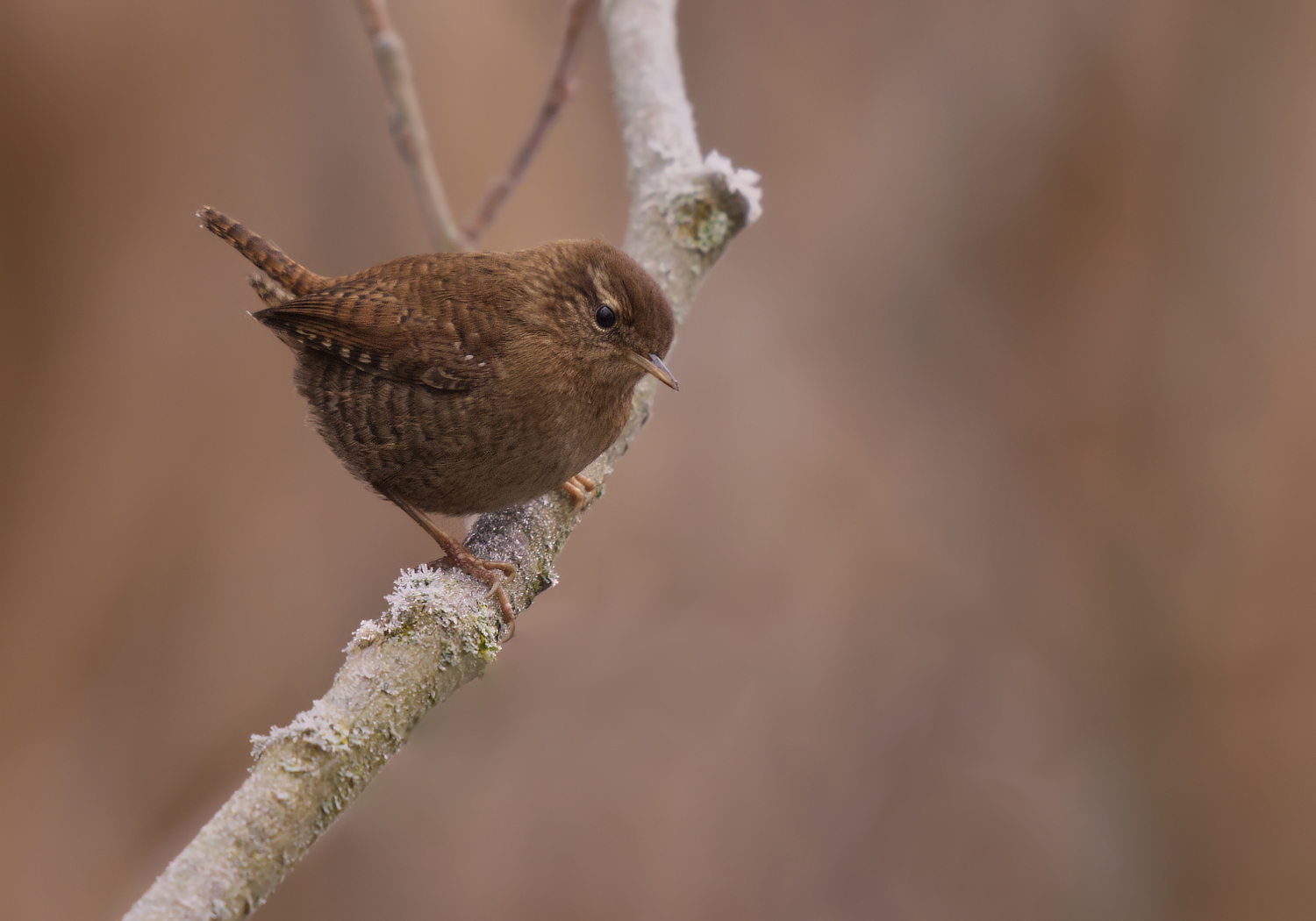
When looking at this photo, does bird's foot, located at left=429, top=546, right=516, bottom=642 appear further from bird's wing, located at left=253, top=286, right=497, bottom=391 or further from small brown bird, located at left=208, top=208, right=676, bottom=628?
bird's wing, located at left=253, top=286, right=497, bottom=391

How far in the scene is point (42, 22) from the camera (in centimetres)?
371

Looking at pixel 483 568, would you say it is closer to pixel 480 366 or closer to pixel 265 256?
pixel 480 366

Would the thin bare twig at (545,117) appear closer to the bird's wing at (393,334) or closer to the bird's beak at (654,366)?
the bird's wing at (393,334)

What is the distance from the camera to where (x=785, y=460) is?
Result: 4.77 meters

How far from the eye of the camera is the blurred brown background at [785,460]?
3975 millimetres

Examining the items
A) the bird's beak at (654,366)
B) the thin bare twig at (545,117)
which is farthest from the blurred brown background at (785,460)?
the bird's beak at (654,366)

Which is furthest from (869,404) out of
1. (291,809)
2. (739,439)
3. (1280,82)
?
(291,809)

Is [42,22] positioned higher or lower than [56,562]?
higher

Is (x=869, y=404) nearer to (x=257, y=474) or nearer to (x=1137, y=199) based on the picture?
(x=1137, y=199)

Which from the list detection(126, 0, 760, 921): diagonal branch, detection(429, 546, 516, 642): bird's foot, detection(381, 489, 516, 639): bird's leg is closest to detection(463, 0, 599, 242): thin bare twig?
detection(126, 0, 760, 921): diagonal branch

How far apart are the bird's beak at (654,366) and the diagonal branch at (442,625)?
288mm

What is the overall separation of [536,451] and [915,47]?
373 centimetres

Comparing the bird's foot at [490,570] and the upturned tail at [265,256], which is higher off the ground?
the upturned tail at [265,256]

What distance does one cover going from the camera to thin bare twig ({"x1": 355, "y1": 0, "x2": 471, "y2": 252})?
274cm
